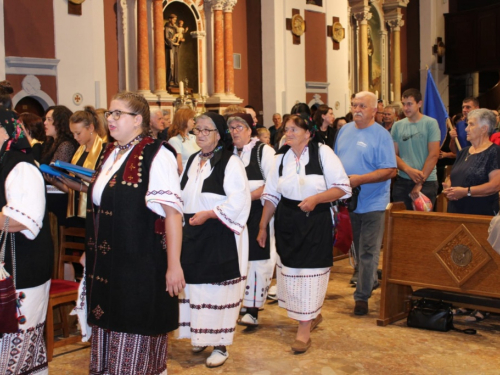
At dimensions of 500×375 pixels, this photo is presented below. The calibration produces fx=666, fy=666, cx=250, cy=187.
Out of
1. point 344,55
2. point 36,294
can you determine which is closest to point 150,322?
point 36,294

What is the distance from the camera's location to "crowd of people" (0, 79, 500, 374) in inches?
126

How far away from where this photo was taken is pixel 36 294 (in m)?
3.36

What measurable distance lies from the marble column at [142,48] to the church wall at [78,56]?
107cm

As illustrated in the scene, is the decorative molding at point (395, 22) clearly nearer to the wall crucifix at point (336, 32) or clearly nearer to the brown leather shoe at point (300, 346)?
the wall crucifix at point (336, 32)

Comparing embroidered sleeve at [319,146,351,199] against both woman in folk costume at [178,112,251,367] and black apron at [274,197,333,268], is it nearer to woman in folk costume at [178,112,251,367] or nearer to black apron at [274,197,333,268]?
black apron at [274,197,333,268]

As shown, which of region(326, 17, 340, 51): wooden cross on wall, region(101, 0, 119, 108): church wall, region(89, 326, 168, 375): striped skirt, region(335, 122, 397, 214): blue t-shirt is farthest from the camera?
region(326, 17, 340, 51): wooden cross on wall

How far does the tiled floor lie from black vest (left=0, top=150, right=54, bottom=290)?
4.30ft

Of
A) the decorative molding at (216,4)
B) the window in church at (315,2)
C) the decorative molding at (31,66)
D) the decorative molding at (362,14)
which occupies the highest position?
the decorative molding at (362,14)

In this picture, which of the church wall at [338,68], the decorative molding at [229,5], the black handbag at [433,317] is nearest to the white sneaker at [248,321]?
the black handbag at [433,317]

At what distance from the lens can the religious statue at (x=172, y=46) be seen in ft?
42.9

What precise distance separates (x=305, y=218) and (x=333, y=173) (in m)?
0.38

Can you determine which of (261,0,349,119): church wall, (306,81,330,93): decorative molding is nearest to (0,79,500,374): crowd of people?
(261,0,349,119): church wall

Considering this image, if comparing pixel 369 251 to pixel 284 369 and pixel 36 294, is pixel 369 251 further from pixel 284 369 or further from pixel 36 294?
pixel 36 294

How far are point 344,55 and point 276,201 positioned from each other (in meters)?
12.3
